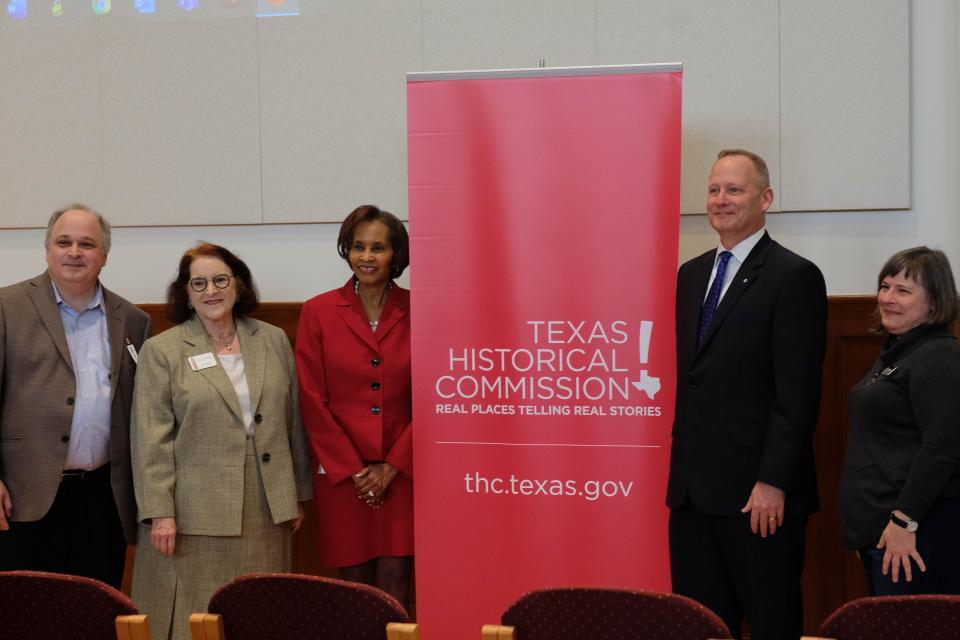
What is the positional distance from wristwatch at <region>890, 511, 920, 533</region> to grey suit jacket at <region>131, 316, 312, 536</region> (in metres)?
1.99

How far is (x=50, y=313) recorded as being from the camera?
3.38 meters

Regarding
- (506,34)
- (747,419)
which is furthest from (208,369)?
(506,34)

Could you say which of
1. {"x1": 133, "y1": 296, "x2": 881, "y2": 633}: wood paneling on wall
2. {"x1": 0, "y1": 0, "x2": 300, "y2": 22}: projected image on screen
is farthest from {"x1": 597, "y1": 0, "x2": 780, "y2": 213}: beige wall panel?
{"x1": 0, "y1": 0, "x2": 300, "y2": 22}: projected image on screen

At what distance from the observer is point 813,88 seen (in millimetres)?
→ 4051

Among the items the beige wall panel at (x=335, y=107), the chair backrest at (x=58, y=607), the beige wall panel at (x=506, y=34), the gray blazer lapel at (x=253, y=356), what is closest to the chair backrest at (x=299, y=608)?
the chair backrest at (x=58, y=607)

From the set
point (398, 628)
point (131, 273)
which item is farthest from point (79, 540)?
point (398, 628)

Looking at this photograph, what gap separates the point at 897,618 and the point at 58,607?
1760mm

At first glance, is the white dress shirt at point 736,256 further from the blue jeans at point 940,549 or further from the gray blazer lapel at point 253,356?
the gray blazer lapel at point 253,356

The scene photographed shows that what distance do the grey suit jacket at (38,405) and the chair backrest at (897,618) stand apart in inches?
100.0

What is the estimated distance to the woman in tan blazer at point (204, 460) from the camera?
3.27 metres

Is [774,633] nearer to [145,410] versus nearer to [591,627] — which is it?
[591,627]

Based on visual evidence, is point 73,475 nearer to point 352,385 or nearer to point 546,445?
point 352,385

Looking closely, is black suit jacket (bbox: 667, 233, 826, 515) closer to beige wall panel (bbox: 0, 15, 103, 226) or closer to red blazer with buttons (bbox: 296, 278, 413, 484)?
red blazer with buttons (bbox: 296, 278, 413, 484)

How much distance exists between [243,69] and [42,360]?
1.82 meters
